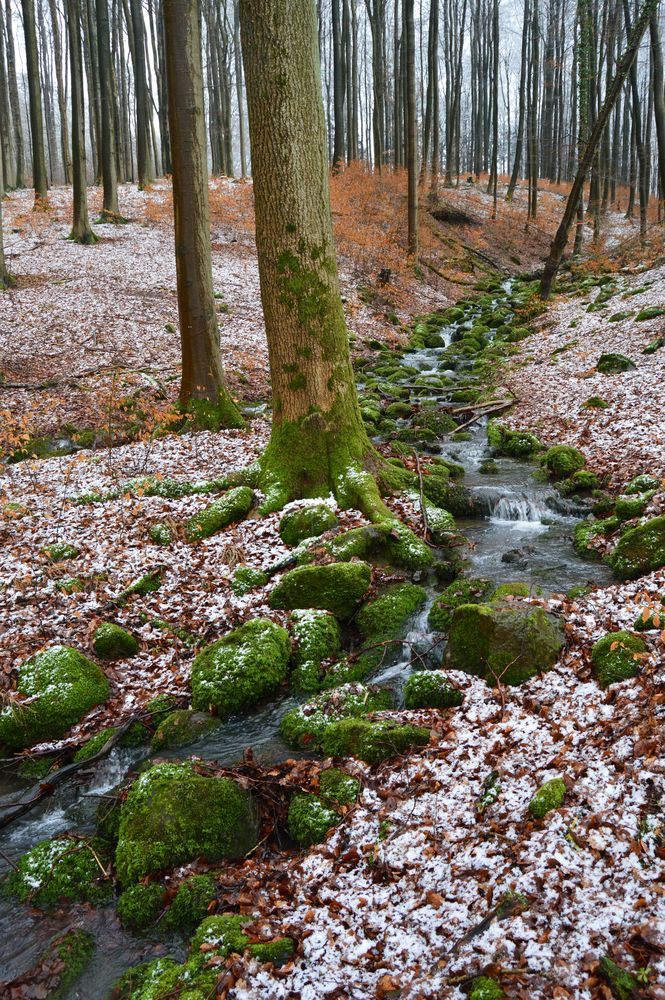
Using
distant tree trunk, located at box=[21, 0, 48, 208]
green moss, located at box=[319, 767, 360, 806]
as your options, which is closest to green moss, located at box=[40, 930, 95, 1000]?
green moss, located at box=[319, 767, 360, 806]

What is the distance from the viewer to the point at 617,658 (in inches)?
177

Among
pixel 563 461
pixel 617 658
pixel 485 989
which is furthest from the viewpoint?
pixel 563 461

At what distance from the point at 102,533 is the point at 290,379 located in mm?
2977

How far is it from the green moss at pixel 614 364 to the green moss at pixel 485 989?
11.8m

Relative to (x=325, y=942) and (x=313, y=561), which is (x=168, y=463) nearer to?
(x=313, y=561)

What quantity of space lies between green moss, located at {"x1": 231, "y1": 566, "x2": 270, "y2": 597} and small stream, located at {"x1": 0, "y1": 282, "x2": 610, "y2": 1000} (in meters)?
1.52

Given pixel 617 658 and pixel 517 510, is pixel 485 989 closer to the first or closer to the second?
pixel 617 658

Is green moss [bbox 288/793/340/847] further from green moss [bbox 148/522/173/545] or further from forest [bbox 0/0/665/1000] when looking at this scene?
green moss [bbox 148/522/173/545]

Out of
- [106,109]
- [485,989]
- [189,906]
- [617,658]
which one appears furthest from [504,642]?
[106,109]

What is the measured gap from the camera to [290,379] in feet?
24.4

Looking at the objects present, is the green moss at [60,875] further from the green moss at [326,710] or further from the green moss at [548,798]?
the green moss at [548,798]

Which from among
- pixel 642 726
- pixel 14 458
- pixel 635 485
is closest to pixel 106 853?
pixel 642 726

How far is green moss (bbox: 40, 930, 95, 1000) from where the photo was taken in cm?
345

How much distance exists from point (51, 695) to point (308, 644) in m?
2.23
